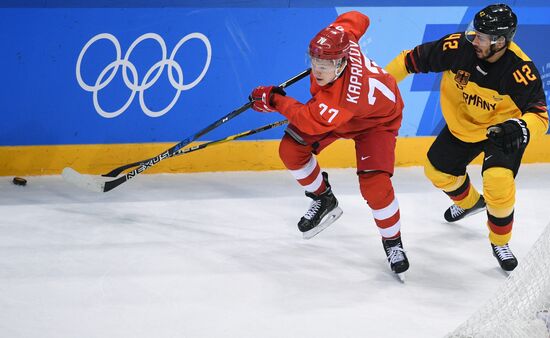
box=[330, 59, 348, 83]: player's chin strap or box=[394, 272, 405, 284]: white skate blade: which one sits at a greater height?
box=[330, 59, 348, 83]: player's chin strap

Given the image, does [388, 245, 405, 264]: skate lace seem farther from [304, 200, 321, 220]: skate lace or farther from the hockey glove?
the hockey glove

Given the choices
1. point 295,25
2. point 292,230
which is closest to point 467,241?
point 292,230

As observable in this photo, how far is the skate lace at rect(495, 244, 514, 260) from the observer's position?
12.7 ft

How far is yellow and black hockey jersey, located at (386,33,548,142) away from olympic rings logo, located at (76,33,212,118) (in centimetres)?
132

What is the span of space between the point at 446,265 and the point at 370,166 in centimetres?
64

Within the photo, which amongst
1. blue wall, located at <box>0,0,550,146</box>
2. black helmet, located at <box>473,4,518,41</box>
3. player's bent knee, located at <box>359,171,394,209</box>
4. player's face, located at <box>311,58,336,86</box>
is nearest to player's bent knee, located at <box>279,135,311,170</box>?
player's bent knee, located at <box>359,171,394,209</box>

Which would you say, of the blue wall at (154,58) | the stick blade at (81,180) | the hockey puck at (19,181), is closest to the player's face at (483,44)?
the blue wall at (154,58)

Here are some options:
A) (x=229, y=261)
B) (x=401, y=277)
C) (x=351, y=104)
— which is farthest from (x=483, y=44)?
(x=229, y=261)

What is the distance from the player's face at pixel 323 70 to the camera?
348 cm

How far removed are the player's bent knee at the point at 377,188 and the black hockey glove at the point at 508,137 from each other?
51cm

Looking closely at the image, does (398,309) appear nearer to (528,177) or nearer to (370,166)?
(370,166)

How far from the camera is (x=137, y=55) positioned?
477 cm

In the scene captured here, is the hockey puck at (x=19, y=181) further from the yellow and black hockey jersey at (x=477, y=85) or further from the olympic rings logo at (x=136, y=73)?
the yellow and black hockey jersey at (x=477, y=85)

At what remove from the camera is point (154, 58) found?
480 centimetres
